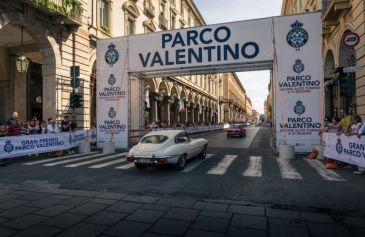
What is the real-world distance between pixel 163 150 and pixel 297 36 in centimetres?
903

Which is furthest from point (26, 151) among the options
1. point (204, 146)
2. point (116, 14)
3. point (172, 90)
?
point (172, 90)

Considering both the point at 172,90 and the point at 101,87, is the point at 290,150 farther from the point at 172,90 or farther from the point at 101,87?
the point at 172,90

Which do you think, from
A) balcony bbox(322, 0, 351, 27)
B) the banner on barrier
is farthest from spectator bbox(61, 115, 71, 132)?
balcony bbox(322, 0, 351, 27)

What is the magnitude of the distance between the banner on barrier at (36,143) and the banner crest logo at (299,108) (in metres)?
11.2

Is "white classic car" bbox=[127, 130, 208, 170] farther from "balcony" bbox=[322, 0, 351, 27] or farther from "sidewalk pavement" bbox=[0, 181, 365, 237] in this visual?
"balcony" bbox=[322, 0, 351, 27]

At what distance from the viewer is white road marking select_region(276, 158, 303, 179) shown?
29.5 ft

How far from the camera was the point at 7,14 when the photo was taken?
15.1 metres

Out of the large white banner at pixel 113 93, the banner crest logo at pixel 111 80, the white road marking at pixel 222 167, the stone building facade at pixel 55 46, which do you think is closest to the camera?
the white road marking at pixel 222 167

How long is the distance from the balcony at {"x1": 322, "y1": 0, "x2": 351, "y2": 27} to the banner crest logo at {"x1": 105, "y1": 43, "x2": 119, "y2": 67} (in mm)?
11817

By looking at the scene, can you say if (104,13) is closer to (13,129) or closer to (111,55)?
(111,55)

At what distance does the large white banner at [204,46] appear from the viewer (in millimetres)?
15039

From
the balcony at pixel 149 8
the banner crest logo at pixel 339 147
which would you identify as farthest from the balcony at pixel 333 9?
the balcony at pixel 149 8

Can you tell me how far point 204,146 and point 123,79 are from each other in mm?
7162

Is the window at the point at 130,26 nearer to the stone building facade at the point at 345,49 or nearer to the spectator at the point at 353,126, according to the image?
the stone building facade at the point at 345,49
